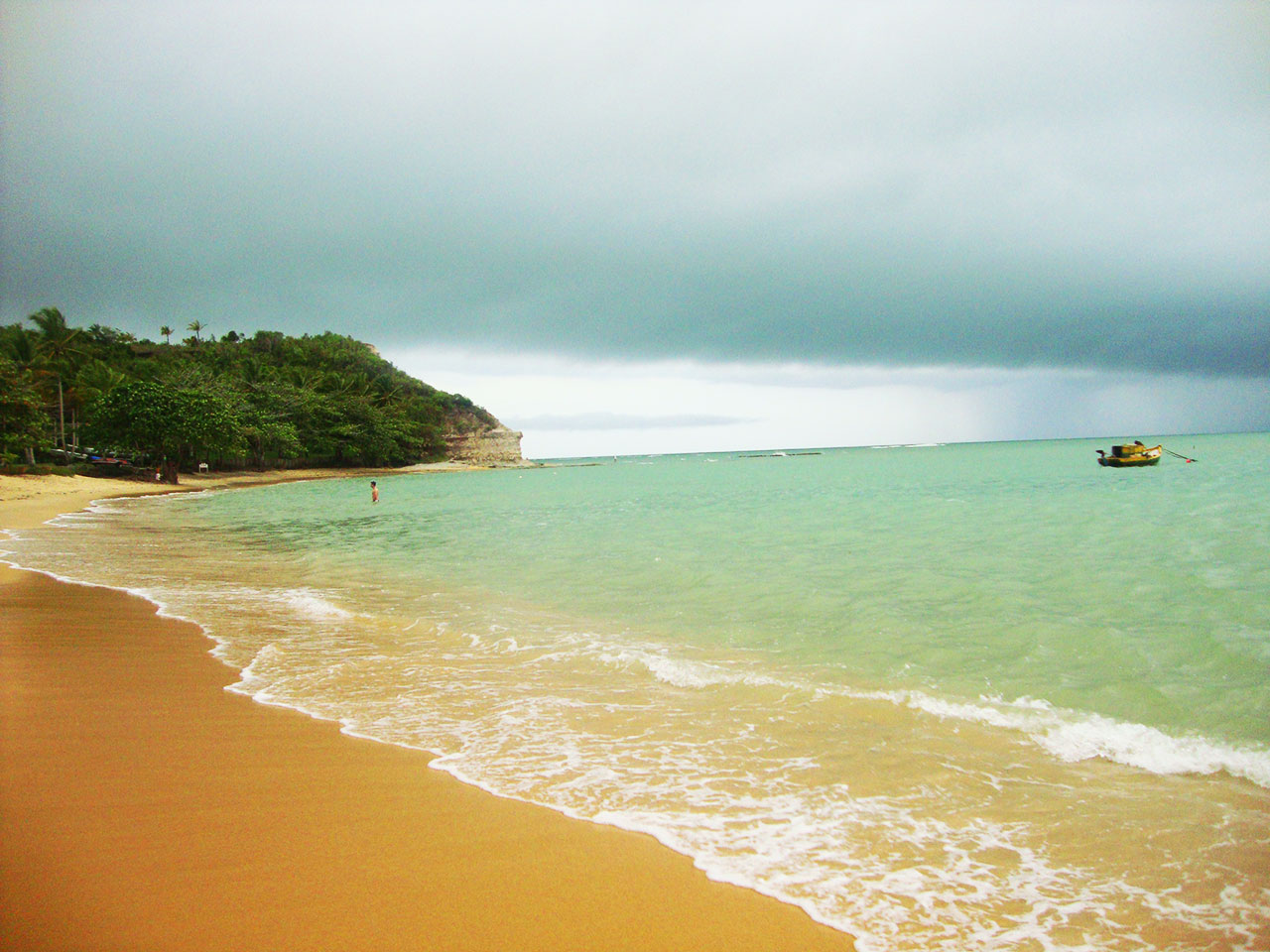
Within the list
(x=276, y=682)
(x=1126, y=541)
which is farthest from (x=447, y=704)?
(x=1126, y=541)

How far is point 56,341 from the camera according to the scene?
66625 millimetres

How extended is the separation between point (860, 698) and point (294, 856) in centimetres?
461

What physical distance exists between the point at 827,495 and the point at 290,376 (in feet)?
242

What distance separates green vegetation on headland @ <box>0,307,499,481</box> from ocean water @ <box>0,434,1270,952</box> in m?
40.6

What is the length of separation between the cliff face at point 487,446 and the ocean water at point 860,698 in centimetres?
9464

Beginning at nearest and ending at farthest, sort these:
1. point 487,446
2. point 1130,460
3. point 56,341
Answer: point 1130,460
point 56,341
point 487,446

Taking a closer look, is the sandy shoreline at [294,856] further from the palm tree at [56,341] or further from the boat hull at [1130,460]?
the palm tree at [56,341]

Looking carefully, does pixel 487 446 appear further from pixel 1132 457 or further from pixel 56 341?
pixel 1132 457

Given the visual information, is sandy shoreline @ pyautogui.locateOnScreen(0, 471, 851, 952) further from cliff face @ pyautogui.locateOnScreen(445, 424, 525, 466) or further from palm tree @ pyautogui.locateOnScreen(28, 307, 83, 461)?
cliff face @ pyautogui.locateOnScreen(445, 424, 525, 466)

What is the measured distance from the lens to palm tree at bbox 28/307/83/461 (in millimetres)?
61547

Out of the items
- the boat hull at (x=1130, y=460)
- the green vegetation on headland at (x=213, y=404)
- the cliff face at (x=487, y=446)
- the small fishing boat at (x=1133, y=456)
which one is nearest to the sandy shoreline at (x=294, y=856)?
the green vegetation on headland at (x=213, y=404)

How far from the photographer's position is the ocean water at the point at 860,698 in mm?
3287

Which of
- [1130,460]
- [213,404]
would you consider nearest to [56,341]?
[213,404]

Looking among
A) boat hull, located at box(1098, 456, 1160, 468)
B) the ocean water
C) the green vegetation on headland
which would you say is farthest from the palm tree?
boat hull, located at box(1098, 456, 1160, 468)
